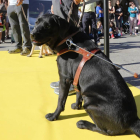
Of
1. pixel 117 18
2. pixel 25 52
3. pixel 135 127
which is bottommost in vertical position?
pixel 135 127

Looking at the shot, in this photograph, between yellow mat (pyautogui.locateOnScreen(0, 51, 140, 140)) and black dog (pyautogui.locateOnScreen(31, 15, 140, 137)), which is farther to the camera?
yellow mat (pyautogui.locateOnScreen(0, 51, 140, 140))

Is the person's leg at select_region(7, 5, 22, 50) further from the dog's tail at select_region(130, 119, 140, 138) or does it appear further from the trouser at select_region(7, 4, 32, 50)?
the dog's tail at select_region(130, 119, 140, 138)

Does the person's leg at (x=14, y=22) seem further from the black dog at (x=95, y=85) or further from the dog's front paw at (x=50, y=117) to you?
the dog's front paw at (x=50, y=117)

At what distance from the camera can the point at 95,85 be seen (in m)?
1.79

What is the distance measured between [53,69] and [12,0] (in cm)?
245

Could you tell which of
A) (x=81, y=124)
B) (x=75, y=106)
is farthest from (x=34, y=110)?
(x=81, y=124)

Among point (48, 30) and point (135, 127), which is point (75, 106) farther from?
point (48, 30)

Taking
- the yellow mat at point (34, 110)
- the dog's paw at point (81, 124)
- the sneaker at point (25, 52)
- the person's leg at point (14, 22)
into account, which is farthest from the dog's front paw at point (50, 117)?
the person's leg at point (14, 22)

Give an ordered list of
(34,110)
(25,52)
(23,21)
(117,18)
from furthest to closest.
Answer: (117,18) → (25,52) → (23,21) → (34,110)

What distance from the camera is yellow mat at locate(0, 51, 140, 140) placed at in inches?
74.8

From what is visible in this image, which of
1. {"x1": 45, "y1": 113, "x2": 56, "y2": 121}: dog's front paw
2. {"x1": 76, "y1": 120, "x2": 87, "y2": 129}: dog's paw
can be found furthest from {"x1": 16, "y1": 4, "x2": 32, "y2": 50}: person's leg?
{"x1": 76, "y1": 120, "x2": 87, "y2": 129}: dog's paw

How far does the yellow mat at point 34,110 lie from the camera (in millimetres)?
1901

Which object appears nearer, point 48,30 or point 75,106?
point 48,30

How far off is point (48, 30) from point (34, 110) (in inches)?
38.8
